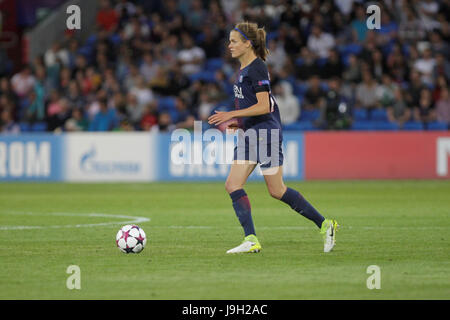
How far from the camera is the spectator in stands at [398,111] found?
71.9ft

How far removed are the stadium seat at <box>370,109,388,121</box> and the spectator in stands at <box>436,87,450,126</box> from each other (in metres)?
1.32

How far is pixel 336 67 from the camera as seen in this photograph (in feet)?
75.5

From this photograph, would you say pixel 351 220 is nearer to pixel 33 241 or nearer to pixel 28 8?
pixel 33 241

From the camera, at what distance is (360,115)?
22.4m

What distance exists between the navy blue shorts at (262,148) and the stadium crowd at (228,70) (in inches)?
494

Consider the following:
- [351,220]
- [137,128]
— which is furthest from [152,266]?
[137,128]

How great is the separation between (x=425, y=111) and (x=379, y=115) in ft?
3.88

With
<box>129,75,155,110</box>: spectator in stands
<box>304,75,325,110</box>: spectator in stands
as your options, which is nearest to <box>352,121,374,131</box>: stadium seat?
<box>304,75,325,110</box>: spectator in stands

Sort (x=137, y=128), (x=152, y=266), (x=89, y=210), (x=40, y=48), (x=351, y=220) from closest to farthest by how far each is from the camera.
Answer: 1. (x=152, y=266)
2. (x=351, y=220)
3. (x=89, y=210)
4. (x=137, y=128)
5. (x=40, y=48)

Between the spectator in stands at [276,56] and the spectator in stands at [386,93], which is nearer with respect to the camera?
the spectator in stands at [386,93]

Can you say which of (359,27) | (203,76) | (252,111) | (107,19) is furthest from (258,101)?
(107,19)

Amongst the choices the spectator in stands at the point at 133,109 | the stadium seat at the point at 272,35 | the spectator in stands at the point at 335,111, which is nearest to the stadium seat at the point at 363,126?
the spectator in stands at the point at 335,111

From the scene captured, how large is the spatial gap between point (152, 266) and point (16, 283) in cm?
137

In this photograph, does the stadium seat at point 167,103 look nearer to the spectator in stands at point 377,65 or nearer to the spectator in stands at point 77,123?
the spectator in stands at point 77,123
